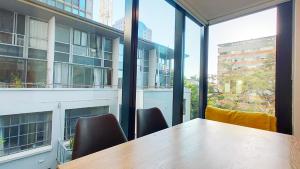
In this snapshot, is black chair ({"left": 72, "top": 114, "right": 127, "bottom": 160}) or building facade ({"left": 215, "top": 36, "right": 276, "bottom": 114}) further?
building facade ({"left": 215, "top": 36, "right": 276, "bottom": 114})

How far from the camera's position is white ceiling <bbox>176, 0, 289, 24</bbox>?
2.49 m

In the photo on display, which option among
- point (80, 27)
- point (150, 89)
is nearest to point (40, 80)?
point (80, 27)

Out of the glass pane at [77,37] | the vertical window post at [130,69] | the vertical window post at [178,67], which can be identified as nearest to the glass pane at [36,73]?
the glass pane at [77,37]

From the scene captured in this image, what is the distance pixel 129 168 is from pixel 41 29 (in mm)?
1226

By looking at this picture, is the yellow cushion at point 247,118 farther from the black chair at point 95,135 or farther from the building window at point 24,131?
the building window at point 24,131

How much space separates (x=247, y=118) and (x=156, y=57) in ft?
4.37

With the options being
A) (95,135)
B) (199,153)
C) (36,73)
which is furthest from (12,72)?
(199,153)

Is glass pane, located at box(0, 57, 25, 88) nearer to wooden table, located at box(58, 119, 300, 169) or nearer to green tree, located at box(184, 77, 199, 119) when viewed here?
wooden table, located at box(58, 119, 300, 169)

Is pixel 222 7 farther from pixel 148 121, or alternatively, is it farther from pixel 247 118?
pixel 148 121

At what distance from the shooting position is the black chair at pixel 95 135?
3.54 feet

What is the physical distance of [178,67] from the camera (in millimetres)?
2568

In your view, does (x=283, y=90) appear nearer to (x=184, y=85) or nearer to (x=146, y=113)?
(x=184, y=85)

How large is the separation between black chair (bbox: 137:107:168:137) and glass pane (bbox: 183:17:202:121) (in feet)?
3.67

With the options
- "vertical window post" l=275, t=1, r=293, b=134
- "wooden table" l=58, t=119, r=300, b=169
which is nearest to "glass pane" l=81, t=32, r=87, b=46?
"wooden table" l=58, t=119, r=300, b=169
